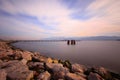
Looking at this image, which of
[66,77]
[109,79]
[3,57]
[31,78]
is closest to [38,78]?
[31,78]

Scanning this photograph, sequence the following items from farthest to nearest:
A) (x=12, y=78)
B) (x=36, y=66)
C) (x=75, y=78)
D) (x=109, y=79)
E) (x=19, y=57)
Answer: (x=19, y=57) → (x=36, y=66) → (x=109, y=79) → (x=75, y=78) → (x=12, y=78)

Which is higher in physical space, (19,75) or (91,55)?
(19,75)

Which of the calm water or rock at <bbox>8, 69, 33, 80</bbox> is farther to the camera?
the calm water

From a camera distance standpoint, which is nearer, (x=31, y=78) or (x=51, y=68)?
(x=31, y=78)

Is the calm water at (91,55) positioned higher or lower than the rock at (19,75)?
lower

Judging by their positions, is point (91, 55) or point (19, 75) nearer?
point (19, 75)

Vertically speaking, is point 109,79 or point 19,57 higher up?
point 19,57

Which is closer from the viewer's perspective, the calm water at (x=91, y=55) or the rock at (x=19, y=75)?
the rock at (x=19, y=75)

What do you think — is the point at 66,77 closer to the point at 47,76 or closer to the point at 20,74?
the point at 47,76

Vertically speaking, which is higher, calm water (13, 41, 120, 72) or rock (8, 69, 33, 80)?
rock (8, 69, 33, 80)

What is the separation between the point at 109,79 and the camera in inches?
230

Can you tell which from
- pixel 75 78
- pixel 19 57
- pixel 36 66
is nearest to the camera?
pixel 75 78

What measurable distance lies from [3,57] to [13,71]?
13.1 ft

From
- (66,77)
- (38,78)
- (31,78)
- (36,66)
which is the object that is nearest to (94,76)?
(66,77)
